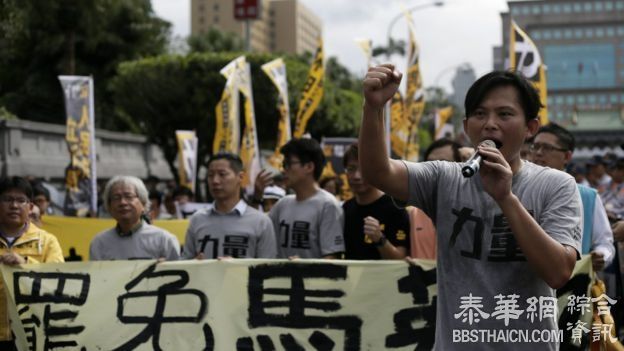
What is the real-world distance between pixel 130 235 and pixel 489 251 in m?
3.33

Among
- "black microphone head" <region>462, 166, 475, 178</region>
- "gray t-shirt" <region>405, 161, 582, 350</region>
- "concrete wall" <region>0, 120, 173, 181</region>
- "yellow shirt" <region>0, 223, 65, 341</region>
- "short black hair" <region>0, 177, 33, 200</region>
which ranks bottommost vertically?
"yellow shirt" <region>0, 223, 65, 341</region>

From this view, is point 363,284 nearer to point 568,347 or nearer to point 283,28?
point 568,347

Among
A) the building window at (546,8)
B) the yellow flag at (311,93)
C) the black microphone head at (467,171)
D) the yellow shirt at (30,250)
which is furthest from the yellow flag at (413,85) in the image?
the building window at (546,8)

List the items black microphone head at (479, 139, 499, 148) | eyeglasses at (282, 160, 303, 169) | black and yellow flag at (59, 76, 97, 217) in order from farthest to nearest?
1. black and yellow flag at (59, 76, 97, 217)
2. eyeglasses at (282, 160, 303, 169)
3. black microphone head at (479, 139, 499, 148)

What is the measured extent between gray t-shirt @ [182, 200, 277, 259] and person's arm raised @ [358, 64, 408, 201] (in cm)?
280

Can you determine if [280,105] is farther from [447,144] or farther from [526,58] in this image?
[447,144]

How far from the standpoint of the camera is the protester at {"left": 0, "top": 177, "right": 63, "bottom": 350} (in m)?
4.71

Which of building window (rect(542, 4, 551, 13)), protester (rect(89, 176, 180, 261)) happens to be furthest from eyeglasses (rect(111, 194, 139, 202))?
building window (rect(542, 4, 551, 13))

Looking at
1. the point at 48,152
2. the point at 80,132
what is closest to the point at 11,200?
the point at 80,132

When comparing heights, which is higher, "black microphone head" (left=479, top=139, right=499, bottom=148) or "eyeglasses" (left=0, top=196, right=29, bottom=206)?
"black microphone head" (left=479, top=139, right=499, bottom=148)

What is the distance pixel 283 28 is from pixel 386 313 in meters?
132

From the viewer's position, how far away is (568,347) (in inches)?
170

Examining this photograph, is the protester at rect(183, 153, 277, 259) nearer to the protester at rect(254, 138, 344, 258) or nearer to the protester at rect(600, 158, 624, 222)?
the protester at rect(254, 138, 344, 258)

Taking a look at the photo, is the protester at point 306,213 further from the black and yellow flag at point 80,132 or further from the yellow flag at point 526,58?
the black and yellow flag at point 80,132
